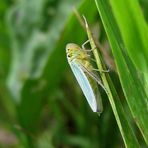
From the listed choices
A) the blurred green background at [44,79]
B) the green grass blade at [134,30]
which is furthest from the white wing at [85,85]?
the blurred green background at [44,79]

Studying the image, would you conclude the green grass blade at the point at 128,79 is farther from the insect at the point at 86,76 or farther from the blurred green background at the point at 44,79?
the blurred green background at the point at 44,79

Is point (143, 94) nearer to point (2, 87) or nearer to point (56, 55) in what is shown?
point (56, 55)

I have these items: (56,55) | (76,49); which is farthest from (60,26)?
(76,49)

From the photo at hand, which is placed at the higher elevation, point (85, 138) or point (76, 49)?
point (76, 49)

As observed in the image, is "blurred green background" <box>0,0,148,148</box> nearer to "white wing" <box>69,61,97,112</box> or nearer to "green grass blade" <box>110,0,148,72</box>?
"white wing" <box>69,61,97,112</box>

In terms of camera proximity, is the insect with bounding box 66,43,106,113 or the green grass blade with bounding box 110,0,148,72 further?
the insect with bounding box 66,43,106,113

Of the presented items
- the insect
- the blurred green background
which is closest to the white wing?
the insect
